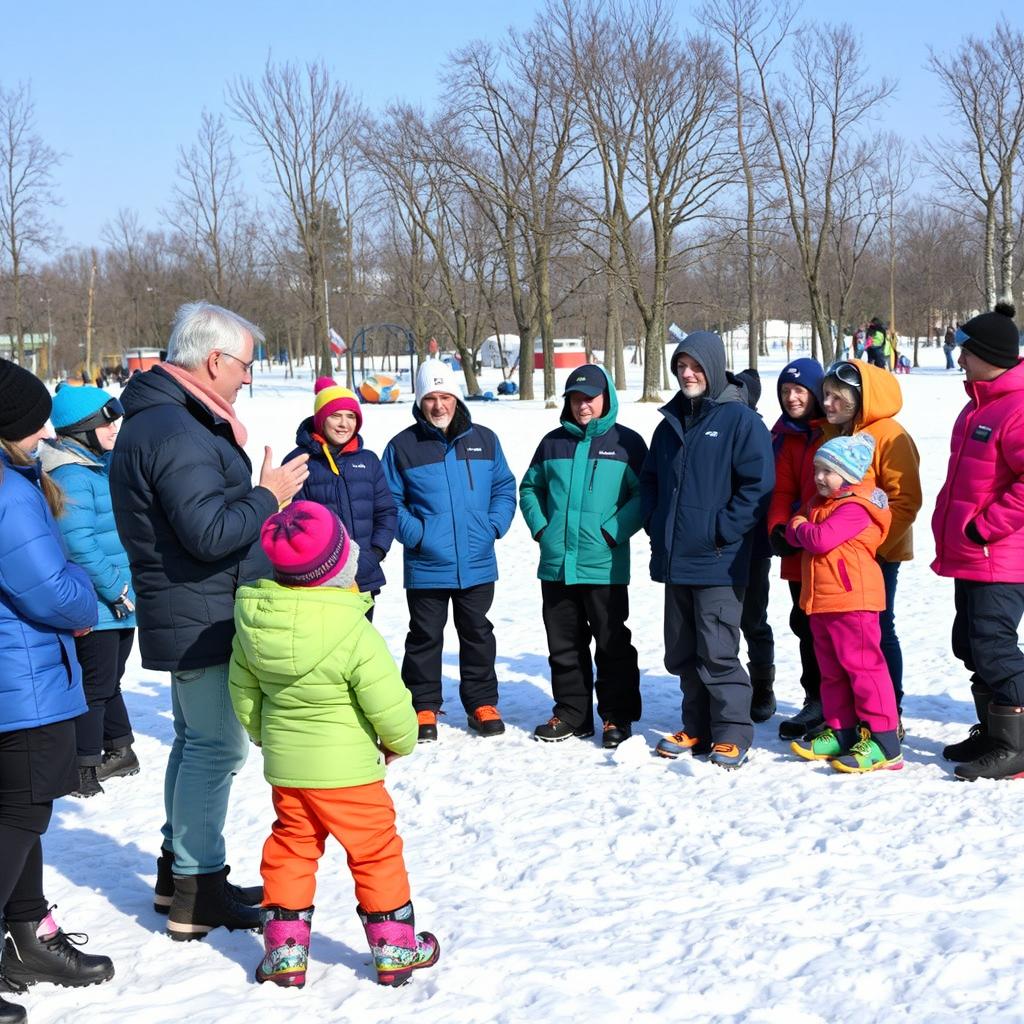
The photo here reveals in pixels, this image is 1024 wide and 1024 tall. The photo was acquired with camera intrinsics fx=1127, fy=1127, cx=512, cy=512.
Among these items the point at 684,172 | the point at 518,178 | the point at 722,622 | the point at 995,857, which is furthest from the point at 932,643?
the point at 518,178

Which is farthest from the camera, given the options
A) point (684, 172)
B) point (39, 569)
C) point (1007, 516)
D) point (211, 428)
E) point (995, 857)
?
point (684, 172)

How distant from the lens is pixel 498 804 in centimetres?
530

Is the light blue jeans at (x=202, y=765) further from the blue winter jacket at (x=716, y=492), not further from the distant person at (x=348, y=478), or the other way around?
the blue winter jacket at (x=716, y=492)

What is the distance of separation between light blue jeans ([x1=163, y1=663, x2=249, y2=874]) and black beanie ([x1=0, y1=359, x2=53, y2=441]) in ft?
3.12

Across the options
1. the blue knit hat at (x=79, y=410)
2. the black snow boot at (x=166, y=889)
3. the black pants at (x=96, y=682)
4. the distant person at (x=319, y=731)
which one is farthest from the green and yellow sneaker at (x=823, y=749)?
the blue knit hat at (x=79, y=410)

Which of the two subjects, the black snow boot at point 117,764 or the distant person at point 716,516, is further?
the black snow boot at point 117,764

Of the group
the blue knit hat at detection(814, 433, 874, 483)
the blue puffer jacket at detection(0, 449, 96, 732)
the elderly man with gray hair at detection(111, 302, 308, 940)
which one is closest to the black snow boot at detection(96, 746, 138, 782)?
the elderly man with gray hair at detection(111, 302, 308, 940)

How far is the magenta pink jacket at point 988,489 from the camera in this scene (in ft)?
16.3

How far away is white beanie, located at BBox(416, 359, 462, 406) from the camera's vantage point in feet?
20.8

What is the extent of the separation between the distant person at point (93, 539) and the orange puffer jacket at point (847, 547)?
3.39 metres

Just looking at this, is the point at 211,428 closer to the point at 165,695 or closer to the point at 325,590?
the point at 325,590

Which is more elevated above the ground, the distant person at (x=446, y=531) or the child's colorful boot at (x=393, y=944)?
the distant person at (x=446, y=531)

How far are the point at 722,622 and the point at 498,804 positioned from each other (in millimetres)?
1421

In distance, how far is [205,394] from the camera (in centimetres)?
379
